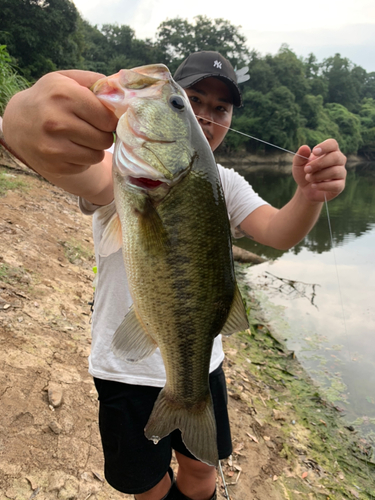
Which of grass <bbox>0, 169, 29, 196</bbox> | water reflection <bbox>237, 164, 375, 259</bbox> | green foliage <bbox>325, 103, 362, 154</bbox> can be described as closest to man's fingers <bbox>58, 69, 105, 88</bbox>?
grass <bbox>0, 169, 29, 196</bbox>

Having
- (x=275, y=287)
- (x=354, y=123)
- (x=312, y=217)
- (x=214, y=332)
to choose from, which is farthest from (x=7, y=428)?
(x=354, y=123)

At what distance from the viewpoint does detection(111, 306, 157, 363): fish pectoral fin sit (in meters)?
1.21

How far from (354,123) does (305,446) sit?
65.9 metres

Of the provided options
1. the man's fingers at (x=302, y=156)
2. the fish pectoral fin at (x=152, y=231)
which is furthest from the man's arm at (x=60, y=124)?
the man's fingers at (x=302, y=156)

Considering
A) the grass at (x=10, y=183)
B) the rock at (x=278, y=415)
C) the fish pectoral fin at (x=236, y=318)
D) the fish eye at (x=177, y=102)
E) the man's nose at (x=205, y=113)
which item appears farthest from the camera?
the grass at (x=10, y=183)

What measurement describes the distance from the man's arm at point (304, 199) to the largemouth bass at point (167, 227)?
2.30ft

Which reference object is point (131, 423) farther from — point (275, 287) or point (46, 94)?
point (275, 287)

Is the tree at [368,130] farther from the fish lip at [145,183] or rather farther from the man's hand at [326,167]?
the fish lip at [145,183]

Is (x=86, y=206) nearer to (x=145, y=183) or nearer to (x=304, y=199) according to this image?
(x=145, y=183)

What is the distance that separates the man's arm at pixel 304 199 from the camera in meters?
1.59

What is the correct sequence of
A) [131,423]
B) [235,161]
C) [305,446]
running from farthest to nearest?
[235,161] < [305,446] < [131,423]

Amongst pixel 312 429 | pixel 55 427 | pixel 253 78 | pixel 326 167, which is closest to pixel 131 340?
pixel 326 167

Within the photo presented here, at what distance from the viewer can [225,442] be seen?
200 cm

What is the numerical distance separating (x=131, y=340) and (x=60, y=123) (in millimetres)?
753
